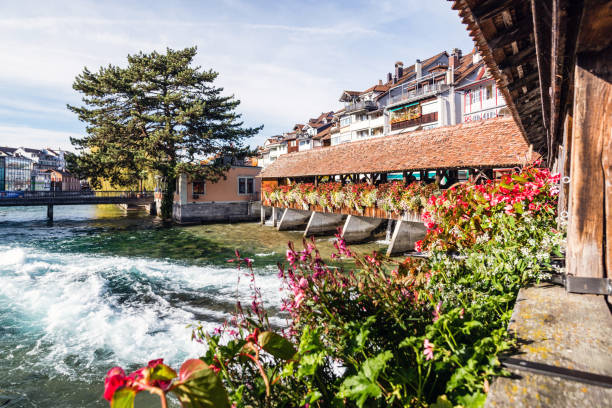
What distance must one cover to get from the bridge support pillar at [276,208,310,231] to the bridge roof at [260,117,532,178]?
2.54 m

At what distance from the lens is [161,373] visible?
98cm

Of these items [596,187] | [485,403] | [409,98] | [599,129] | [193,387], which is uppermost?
[409,98]

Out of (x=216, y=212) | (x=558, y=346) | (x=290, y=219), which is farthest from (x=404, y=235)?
(x=216, y=212)

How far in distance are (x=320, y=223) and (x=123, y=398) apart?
62.6ft

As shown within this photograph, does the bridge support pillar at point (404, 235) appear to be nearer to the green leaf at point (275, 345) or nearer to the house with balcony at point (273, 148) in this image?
the green leaf at point (275, 345)

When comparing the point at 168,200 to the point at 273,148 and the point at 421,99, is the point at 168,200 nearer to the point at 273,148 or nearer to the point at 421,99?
the point at 421,99

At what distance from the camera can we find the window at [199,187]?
28.7 meters

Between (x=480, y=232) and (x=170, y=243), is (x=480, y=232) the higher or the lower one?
the higher one

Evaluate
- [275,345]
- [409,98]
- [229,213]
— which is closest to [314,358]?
[275,345]

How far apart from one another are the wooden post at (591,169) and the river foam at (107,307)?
3305 millimetres

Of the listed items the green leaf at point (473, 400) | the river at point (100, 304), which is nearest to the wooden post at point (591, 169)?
the green leaf at point (473, 400)

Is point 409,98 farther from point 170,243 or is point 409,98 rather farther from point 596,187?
point 596,187

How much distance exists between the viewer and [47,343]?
612cm

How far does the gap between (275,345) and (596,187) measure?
7.43 ft
